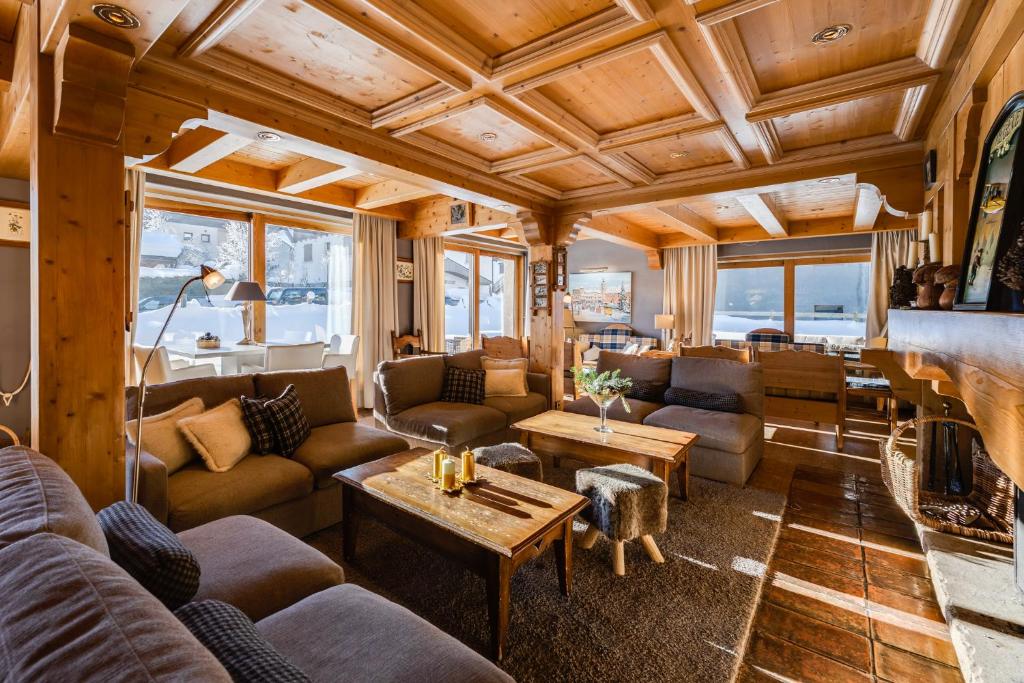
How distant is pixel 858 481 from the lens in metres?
3.57

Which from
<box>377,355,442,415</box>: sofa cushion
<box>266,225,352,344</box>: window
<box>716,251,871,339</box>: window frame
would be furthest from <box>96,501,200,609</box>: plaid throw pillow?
<box>716,251,871,339</box>: window frame

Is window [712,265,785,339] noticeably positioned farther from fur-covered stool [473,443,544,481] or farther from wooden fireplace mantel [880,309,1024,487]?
wooden fireplace mantel [880,309,1024,487]

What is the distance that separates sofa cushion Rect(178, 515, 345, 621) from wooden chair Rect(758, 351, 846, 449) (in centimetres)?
423

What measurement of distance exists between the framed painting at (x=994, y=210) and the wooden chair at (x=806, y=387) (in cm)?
289

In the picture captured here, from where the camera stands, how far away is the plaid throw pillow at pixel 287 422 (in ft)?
9.05

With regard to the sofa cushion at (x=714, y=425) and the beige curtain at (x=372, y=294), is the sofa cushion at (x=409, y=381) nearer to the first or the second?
the sofa cushion at (x=714, y=425)

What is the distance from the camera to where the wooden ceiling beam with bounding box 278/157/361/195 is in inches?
163

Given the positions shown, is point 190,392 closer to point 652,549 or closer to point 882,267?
point 652,549

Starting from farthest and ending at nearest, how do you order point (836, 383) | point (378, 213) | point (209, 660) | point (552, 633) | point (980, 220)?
1. point (378, 213)
2. point (836, 383)
3. point (552, 633)
4. point (980, 220)
5. point (209, 660)

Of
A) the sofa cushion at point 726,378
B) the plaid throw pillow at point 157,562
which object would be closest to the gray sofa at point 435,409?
the sofa cushion at point 726,378

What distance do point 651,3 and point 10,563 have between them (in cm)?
247

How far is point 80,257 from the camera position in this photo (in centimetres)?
198

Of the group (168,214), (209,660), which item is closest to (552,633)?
(209,660)

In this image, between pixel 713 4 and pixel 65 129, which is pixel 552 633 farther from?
pixel 65 129
